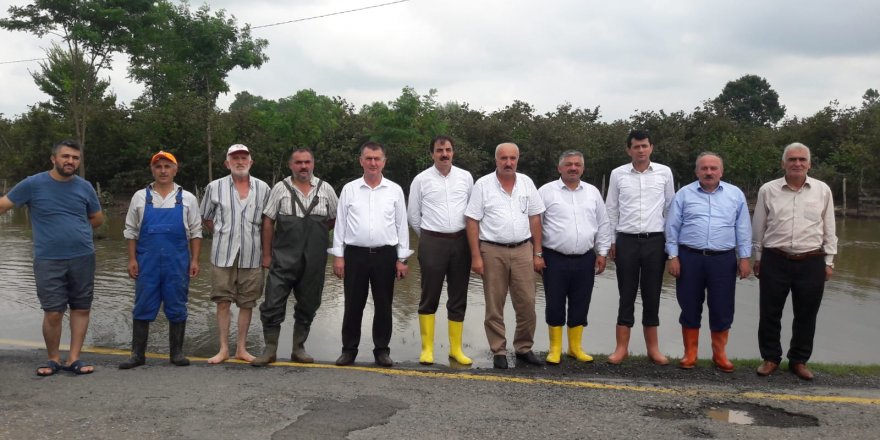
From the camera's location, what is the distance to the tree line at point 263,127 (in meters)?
21.9

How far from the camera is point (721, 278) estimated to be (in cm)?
571

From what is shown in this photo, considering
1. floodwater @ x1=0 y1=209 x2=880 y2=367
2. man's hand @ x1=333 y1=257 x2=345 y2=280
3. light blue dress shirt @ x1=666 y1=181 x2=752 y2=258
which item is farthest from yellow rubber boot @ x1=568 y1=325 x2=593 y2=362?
man's hand @ x1=333 y1=257 x2=345 y2=280

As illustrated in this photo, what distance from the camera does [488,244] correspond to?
232 inches

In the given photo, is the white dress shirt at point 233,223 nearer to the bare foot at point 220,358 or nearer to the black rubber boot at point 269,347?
the black rubber boot at point 269,347

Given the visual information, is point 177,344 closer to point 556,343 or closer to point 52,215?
point 52,215

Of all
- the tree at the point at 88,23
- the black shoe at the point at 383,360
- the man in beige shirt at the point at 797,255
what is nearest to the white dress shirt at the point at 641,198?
the man in beige shirt at the point at 797,255

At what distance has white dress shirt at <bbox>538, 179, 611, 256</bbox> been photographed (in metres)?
5.90

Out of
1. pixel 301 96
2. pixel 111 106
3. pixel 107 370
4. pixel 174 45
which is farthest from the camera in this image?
pixel 111 106

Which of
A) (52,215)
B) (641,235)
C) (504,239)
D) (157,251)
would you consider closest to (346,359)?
(504,239)

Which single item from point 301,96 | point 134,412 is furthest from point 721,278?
point 301,96

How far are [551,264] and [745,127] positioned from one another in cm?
3837

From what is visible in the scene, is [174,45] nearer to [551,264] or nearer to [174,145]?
[174,145]

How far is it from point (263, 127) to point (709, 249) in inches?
1001

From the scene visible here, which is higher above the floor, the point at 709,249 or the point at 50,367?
the point at 709,249
